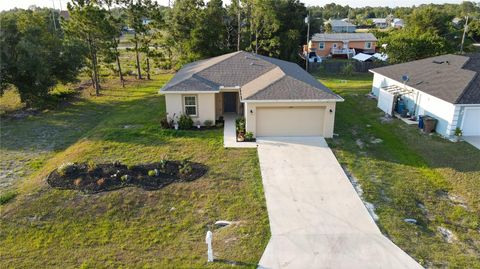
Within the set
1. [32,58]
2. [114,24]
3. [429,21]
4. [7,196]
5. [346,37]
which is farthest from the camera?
[346,37]

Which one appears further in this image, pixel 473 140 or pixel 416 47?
pixel 416 47

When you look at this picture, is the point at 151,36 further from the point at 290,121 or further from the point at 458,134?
the point at 458,134

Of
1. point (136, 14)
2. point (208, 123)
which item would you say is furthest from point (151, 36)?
point (208, 123)

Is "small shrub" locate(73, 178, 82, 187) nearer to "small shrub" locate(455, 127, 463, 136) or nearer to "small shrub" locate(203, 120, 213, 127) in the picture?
"small shrub" locate(203, 120, 213, 127)

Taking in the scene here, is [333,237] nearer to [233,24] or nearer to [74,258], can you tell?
[74,258]

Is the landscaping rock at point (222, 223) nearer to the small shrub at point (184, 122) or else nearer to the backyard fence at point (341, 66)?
the small shrub at point (184, 122)
